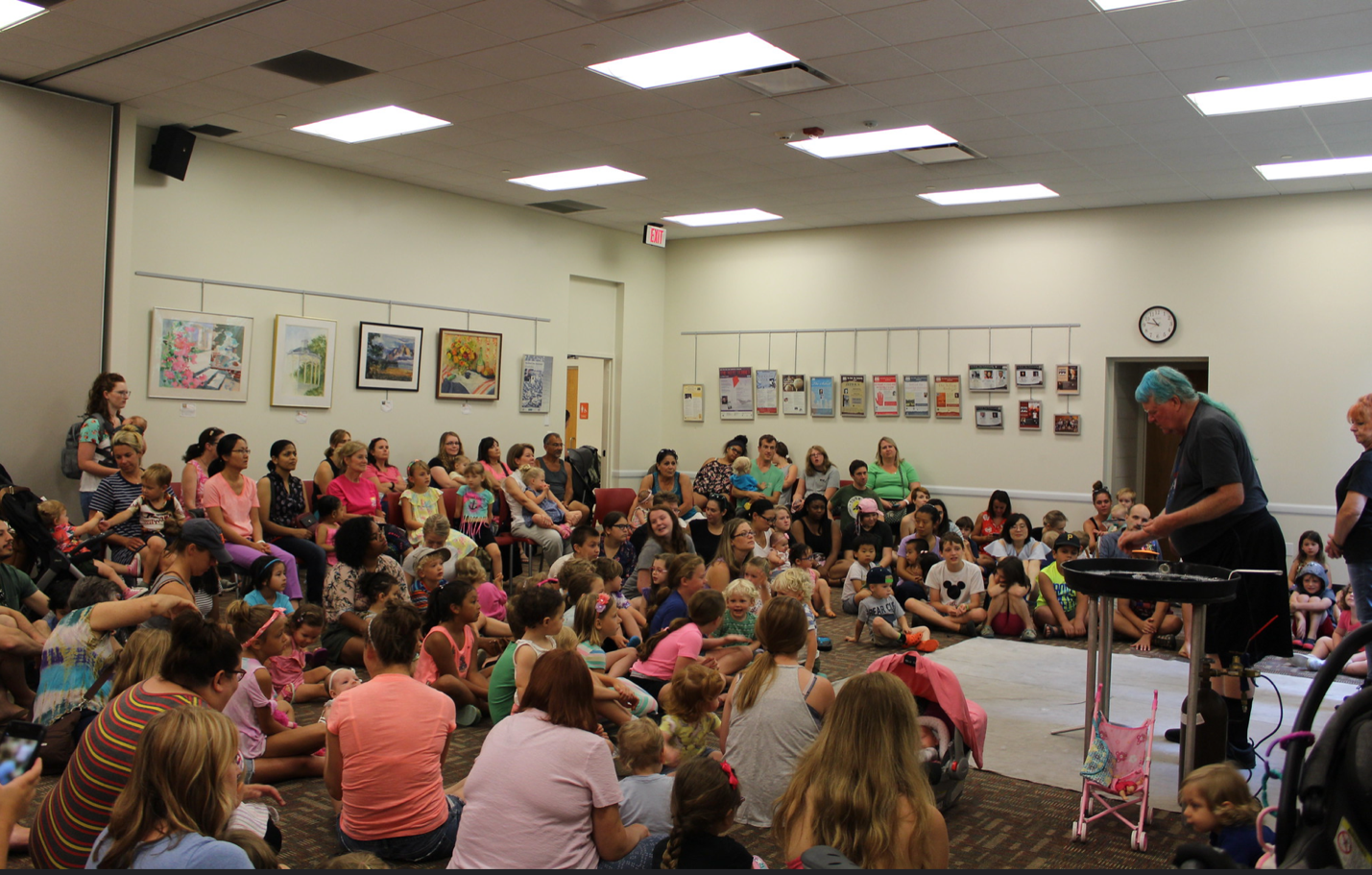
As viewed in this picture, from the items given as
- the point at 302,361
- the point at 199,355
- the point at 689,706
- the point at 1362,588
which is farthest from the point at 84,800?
the point at 302,361

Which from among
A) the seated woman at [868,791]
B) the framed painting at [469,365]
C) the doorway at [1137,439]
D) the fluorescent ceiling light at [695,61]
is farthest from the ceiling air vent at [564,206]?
the seated woman at [868,791]

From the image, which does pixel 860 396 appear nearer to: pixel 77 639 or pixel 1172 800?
pixel 1172 800

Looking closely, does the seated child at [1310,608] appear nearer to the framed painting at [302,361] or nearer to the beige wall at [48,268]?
the framed painting at [302,361]

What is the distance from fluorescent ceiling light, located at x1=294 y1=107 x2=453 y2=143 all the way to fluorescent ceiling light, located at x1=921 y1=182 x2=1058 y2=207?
5.01 metres

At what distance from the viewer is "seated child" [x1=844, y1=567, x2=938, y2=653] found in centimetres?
713

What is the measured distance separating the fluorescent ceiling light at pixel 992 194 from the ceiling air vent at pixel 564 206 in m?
3.63

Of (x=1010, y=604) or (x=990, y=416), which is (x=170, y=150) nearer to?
(x=1010, y=604)

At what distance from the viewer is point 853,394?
12070 mm

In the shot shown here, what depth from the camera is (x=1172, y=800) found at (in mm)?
4094

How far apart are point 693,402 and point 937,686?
932cm

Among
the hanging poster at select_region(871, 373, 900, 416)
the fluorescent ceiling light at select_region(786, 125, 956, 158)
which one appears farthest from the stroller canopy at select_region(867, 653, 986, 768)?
the hanging poster at select_region(871, 373, 900, 416)

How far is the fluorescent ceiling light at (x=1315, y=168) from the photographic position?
27.6 feet

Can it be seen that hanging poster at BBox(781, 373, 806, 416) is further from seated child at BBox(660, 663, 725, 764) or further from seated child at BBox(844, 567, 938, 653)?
Result: seated child at BBox(660, 663, 725, 764)

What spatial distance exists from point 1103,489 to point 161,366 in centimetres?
857
